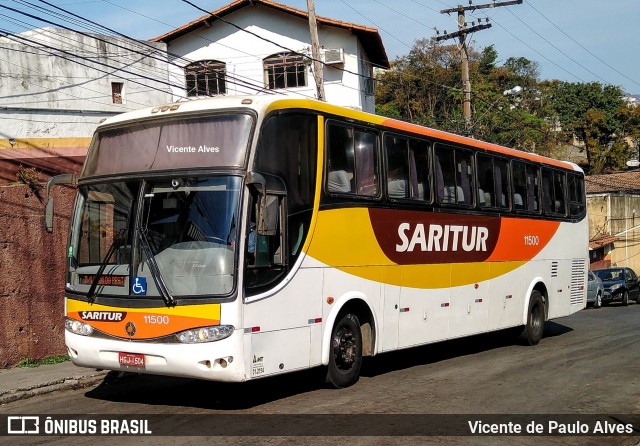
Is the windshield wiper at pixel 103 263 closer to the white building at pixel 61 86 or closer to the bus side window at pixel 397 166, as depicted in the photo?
the bus side window at pixel 397 166

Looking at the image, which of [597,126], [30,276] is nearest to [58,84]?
[30,276]

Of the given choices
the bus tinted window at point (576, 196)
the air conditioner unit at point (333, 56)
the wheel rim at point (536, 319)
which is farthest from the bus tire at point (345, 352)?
the air conditioner unit at point (333, 56)

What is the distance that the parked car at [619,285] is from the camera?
32531 millimetres

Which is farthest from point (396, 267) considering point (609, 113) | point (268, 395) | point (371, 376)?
point (609, 113)

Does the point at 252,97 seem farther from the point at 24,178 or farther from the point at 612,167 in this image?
the point at 612,167

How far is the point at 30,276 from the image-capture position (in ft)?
40.1

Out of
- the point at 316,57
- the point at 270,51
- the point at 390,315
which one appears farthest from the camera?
the point at 270,51

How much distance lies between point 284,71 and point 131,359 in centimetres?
2713

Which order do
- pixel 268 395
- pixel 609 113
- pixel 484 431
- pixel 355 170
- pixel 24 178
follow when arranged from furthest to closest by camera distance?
pixel 609 113 → pixel 24 178 → pixel 355 170 → pixel 268 395 → pixel 484 431

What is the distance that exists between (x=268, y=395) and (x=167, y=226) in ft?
8.76

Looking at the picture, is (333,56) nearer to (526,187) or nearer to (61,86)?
(61,86)

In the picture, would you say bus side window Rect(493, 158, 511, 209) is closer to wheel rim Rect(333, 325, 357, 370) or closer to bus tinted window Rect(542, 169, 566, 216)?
bus tinted window Rect(542, 169, 566, 216)

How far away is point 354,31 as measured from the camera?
33469 mm

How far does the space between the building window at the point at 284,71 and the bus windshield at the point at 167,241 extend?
2590 centimetres
